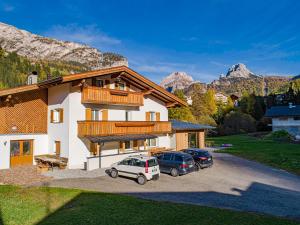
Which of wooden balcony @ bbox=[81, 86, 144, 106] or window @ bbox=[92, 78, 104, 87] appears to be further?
window @ bbox=[92, 78, 104, 87]

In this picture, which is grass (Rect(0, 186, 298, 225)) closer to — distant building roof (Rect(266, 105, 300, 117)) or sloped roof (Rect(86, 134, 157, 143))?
sloped roof (Rect(86, 134, 157, 143))

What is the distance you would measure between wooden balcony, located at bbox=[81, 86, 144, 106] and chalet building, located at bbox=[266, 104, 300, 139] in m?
46.6

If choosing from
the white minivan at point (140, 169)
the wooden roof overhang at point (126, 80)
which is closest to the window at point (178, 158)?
the white minivan at point (140, 169)

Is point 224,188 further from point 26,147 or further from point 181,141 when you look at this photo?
point 26,147

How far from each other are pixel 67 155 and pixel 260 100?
6986 centimetres

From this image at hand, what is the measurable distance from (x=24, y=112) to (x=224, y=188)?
17.6m

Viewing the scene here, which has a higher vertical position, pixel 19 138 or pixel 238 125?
pixel 238 125

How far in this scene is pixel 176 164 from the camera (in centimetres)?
1961

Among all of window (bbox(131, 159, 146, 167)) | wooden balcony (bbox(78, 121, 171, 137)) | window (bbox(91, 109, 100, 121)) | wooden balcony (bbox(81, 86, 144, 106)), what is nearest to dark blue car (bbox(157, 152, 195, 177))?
window (bbox(131, 159, 146, 167))

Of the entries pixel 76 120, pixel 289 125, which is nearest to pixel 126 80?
pixel 76 120

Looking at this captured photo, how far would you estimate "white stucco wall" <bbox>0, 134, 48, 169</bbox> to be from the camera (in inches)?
839

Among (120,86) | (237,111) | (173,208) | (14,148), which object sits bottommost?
(173,208)

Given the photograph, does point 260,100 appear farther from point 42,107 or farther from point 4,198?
point 4,198

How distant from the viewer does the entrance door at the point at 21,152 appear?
72.7 feet
